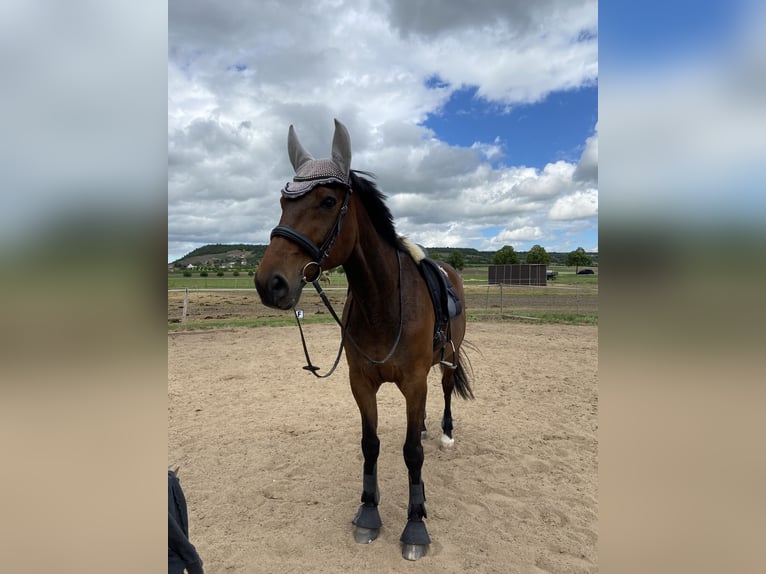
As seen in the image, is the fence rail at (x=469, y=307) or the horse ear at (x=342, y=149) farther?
the fence rail at (x=469, y=307)

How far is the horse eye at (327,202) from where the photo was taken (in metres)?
2.35

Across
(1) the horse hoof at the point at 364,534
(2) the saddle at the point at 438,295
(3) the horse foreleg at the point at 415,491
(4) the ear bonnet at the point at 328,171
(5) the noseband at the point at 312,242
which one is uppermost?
(4) the ear bonnet at the point at 328,171

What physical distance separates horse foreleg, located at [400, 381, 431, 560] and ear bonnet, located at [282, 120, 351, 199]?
171 centimetres

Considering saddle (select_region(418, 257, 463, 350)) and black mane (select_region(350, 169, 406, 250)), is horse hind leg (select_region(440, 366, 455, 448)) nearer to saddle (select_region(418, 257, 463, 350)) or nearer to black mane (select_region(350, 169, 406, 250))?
saddle (select_region(418, 257, 463, 350))

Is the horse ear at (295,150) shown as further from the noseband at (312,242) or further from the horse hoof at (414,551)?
the horse hoof at (414,551)

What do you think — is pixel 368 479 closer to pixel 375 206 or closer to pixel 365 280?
pixel 365 280

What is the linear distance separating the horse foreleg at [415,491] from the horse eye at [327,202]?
158cm

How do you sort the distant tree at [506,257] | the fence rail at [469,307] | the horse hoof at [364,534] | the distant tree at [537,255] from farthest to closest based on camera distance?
the distant tree at [537,255] < the distant tree at [506,257] < the fence rail at [469,307] < the horse hoof at [364,534]

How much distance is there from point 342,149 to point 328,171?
0.66 feet

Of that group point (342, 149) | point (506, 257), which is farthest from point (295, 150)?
point (506, 257)

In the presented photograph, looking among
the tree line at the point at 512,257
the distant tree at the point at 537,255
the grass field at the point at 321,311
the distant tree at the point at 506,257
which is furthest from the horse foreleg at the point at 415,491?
the distant tree at the point at 537,255
